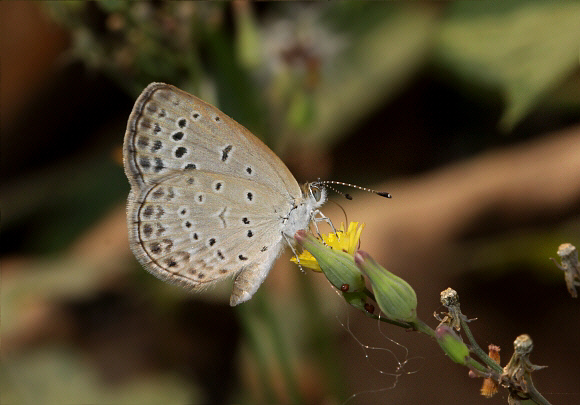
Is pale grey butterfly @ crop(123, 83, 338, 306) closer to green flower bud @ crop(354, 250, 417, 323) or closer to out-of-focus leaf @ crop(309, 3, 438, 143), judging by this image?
green flower bud @ crop(354, 250, 417, 323)

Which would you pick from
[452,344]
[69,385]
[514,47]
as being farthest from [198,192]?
[69,385]

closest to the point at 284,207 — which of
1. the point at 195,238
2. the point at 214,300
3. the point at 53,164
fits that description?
the point at 195,238

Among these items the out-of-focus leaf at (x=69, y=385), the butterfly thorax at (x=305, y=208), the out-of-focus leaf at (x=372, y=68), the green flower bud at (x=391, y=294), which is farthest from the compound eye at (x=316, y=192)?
the out-of-focus leaf at (x=69, y=385)

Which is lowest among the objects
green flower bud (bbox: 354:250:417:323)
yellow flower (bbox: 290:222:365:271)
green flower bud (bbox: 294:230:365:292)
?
green flower bud (bbox: 354:250:417:323)

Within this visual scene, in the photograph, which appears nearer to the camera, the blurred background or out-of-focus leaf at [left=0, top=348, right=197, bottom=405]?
the blurred background

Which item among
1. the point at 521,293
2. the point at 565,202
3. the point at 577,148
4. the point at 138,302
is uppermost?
the point at 138,302

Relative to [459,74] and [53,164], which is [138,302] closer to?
[53,164]

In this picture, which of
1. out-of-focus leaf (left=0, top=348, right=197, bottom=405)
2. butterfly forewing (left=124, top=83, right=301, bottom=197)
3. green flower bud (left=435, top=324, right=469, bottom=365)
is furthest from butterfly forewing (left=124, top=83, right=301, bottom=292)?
out-of-focus leaf (left=0, top=348, right=197, bottom=405)

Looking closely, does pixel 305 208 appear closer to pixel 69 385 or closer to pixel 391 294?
pixel 391 294
